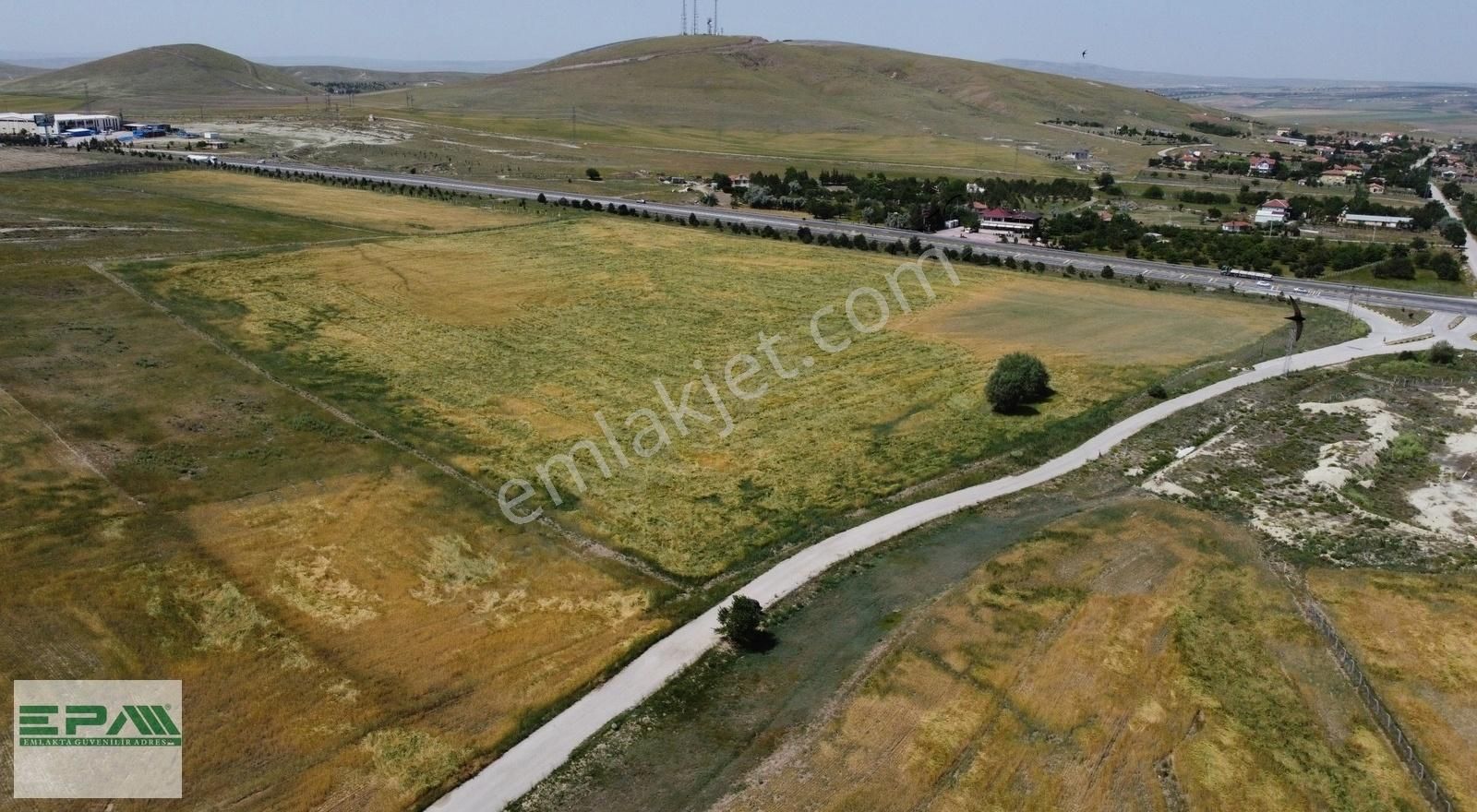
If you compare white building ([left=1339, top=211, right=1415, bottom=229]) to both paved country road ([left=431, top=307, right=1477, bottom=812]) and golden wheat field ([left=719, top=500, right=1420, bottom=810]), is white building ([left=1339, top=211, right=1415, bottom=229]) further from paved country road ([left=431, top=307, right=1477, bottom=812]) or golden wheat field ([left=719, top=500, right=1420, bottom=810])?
golden wheat field ([left=719, top=500, right=1420, bottom=810])

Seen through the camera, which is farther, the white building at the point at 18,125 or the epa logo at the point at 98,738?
the white building at the point at 18,125

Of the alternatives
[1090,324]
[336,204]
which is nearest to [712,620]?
[1090,324]

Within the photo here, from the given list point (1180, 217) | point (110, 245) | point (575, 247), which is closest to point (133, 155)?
point (110, 245)

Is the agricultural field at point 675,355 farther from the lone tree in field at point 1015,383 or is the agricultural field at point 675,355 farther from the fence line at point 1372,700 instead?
the fence line at point 1372,700

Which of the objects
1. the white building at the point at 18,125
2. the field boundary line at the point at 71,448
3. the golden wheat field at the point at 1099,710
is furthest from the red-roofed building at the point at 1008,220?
the white building at the point at 18,125

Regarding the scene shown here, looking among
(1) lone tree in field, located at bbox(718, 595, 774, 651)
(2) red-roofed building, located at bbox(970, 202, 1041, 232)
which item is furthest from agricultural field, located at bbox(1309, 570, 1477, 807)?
(2) red-roofed building, located at bbox(970, 202, 1041, 232)

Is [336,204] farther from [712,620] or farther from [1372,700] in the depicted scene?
[1372,700]

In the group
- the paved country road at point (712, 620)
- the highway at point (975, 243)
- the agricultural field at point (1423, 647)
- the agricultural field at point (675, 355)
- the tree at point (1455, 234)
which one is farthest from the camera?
the tree at point (1455, 234)
